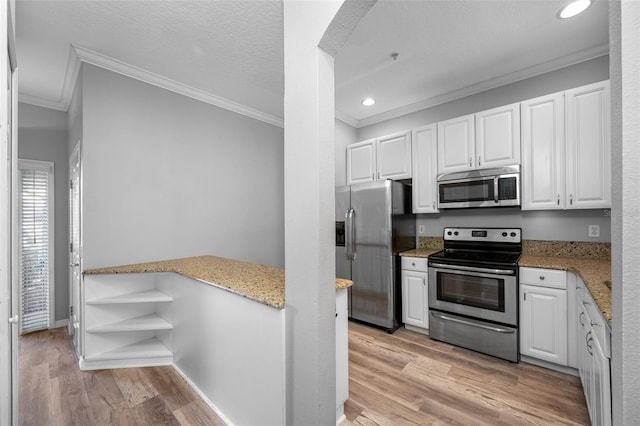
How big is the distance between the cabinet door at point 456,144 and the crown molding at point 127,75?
240cm

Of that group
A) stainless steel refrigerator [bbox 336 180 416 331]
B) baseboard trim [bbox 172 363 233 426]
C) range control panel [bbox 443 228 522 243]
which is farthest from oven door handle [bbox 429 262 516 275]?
baseboard trim [bbox 172 363 233 426]

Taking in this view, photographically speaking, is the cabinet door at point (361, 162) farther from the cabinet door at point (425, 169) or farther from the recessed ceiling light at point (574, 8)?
the recessed ceiling light at point (574, 8)

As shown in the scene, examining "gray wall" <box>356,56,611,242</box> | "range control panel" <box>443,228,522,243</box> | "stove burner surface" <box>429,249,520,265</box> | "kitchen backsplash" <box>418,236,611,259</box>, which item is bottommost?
"stove burner surface" <box>429,249,520,265</box>

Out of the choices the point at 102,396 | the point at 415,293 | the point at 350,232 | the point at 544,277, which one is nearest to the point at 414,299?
the point at 415,293

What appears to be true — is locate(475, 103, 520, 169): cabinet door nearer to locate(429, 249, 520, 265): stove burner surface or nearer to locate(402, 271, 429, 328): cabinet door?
locate(429, 249, 520, 265): stove burner surface

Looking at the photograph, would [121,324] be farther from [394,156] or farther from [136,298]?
[394,156]

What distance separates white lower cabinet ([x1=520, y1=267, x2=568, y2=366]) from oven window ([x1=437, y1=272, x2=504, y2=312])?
0.60ft

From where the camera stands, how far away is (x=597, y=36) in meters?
2.26

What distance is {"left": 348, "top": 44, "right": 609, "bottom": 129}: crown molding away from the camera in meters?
2.48

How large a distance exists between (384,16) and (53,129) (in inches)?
161

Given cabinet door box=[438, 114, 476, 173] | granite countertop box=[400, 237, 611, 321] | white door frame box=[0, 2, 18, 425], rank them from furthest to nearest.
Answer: cabinet door box=[438, 114, 476, 173] < granite countertop box=[400, 237, 611, 321] < white door frame box=[0, 2, 18, 425]

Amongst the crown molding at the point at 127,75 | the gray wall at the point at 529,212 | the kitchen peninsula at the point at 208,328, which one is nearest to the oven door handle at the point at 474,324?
the gray wall at the point at 529,212

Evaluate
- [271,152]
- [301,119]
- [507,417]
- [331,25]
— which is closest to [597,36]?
[331,25]

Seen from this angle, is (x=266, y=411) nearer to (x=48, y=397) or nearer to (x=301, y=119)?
(x=301, y=119)
